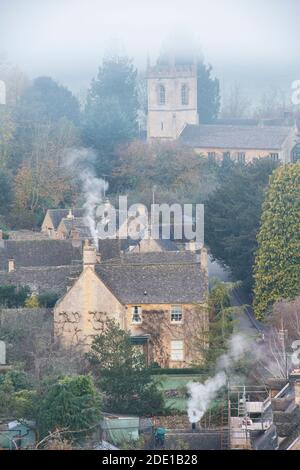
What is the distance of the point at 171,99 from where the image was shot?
65.9 m

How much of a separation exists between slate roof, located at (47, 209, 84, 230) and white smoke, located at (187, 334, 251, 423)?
13208 mm

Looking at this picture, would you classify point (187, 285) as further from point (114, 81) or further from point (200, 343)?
point (114, 81)

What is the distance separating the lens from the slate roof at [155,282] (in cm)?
3469

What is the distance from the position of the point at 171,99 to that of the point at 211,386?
116 ft

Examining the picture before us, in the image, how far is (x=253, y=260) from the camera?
4066 cm

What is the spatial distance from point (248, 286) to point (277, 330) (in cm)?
638

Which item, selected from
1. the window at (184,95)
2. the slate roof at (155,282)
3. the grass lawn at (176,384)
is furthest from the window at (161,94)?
the grass lawn at (176,384)

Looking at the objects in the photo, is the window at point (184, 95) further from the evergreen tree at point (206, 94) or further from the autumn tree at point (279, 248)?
the autumn tree at point (279, 248)

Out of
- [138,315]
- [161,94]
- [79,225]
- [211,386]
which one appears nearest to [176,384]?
[211,386]

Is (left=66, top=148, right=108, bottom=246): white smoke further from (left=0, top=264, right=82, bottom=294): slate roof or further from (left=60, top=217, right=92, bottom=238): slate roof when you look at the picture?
(left=0, top=264, right=82, bottom=294): slate roof

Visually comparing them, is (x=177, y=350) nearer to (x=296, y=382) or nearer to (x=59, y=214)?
(x=296, y=382)

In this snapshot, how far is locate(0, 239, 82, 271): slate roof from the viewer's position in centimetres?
3897

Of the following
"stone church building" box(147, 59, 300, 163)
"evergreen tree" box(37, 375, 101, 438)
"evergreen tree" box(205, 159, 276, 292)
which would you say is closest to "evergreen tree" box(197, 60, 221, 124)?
"stone church building" box(147, 59, 300, 163)
